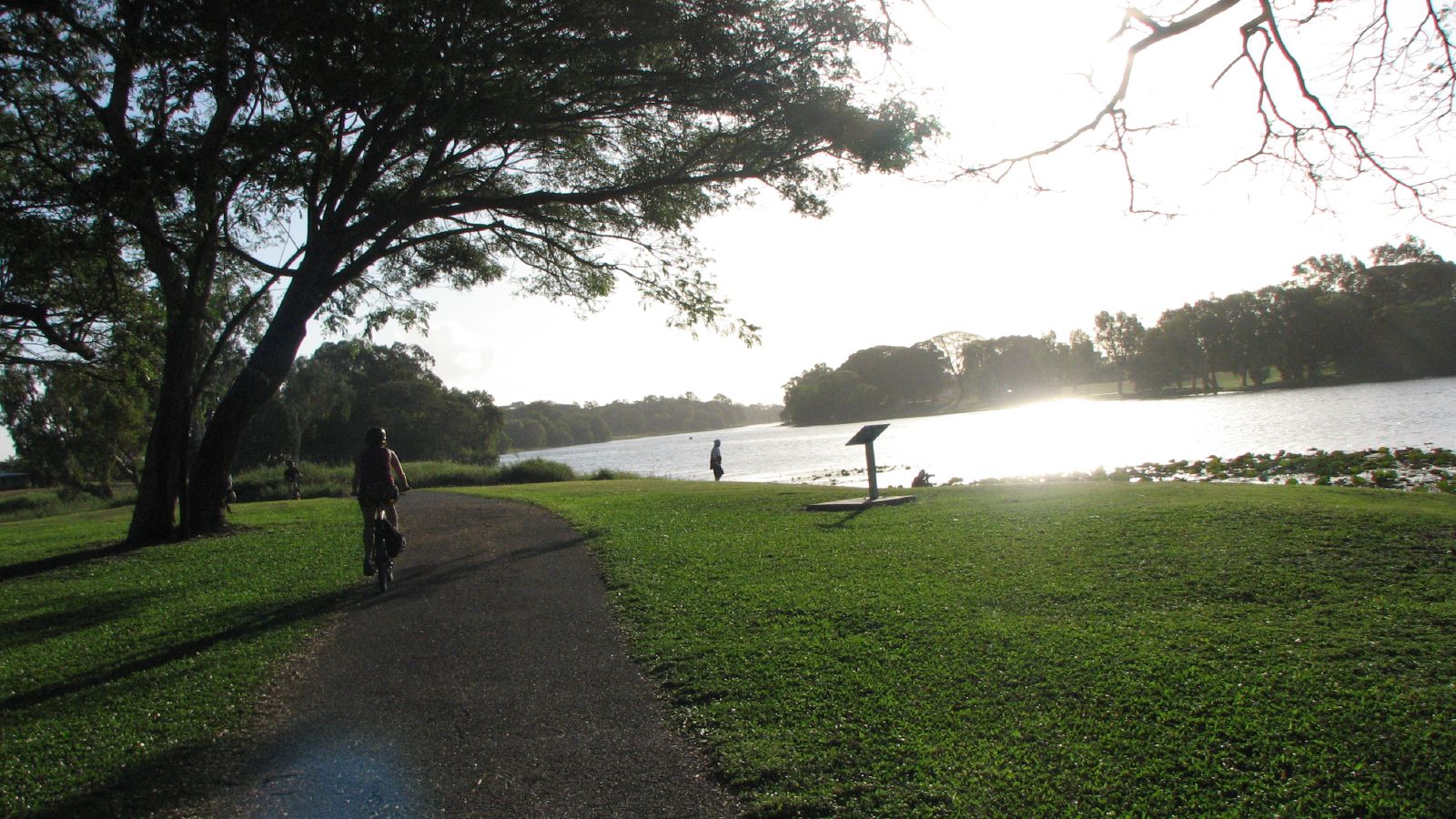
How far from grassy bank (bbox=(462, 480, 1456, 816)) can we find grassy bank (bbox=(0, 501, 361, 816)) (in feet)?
9.44

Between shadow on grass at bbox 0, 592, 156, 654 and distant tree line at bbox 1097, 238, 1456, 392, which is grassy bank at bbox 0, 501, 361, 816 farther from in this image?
distant tree line at bbox 1097, 238, 1456, 392

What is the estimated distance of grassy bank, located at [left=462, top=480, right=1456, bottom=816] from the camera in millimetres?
3486

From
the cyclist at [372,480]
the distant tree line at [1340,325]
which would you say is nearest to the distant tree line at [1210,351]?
the distant tree line at [1340,325]

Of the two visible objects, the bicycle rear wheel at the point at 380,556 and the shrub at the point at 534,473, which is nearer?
the bicycle rear wheel at the point at 380,556

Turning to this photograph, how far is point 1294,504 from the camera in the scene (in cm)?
973

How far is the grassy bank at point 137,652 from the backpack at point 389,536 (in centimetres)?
68

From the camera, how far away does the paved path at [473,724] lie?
3.77 metres

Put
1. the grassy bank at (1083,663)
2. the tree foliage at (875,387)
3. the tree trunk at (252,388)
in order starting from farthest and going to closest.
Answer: the tree foliage at (875,387) → the tree trunk at (252,388) → the grassy bank at (1083,663)

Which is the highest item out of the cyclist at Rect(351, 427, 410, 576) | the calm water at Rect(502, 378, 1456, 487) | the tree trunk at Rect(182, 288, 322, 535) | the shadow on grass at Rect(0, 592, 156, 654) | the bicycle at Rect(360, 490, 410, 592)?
the tree trunk at Rect(182, 288, 322, 535)

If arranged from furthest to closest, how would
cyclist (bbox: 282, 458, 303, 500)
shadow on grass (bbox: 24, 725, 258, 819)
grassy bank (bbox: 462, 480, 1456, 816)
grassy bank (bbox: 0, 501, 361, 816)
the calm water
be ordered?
1. cyclist (bbox: 282, 458, 303, 500)
2. the calm water
3. grassy bank (bbox: 0, 501, 361, 816)
4. shadow on grass (bbox: 24, 725, 258, 819)
5. grassy bank (bbox: 462, 480, 1456, 816)

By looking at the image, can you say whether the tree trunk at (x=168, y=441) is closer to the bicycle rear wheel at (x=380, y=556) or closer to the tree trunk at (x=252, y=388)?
the tree trunk at (x=252, y=388)

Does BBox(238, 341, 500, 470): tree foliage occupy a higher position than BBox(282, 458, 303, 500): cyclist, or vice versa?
BBox(238, 341, 500, 470): tree foliage

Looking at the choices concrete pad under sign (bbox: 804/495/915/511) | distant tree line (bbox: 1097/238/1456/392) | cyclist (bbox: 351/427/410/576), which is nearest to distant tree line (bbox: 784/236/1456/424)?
distant tree line (bbox: 1097/238/1456/392)

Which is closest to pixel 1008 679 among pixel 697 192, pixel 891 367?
pixel 697 192
